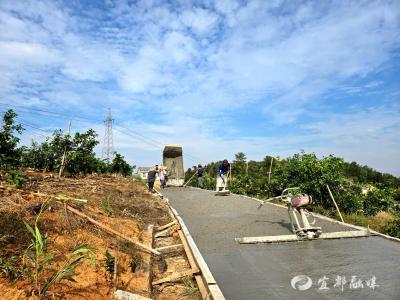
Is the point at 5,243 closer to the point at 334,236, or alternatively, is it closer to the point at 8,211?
the point at 8,211

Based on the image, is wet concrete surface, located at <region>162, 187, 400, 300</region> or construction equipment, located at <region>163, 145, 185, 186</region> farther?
construction equipment, located at <region>163, 145, 185, 186</region>

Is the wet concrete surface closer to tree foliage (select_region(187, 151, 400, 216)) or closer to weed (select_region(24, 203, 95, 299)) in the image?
weed (select_region(24, 203, 95, 299))

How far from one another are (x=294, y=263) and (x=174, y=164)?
22.4m

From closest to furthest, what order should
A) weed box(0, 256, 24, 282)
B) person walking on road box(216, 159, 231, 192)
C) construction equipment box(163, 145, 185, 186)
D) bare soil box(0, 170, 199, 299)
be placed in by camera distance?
weed box(0, 256, 24, 282) < bare soil box(0, 170, 199, 299) < person walking on road box(216, 159, 231, 192) < construction equipment box(163, 145, 185, 186)

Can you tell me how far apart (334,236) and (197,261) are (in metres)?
3.95

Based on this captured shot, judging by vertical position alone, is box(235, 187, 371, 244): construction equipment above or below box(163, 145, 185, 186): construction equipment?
below

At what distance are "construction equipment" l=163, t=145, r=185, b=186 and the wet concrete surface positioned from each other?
17.6 meters

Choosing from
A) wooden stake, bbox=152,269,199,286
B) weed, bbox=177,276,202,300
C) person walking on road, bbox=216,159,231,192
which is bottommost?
weed, bbox=177,276,202,300

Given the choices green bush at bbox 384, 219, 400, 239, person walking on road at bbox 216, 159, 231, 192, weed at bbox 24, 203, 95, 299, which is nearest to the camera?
weed at bbox 24, 203, 95, 299

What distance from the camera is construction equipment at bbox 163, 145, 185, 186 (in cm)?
2847

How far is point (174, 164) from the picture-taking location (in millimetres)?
28953

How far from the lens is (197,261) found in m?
7.06

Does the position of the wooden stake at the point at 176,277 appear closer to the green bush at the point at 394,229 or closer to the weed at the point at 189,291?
the weed at the point at 189,291

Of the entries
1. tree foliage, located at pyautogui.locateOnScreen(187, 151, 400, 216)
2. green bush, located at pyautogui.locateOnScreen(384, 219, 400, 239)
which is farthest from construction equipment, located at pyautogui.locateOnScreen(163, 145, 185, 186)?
green bush, located at pyautogui.locateOnScreen(384, 219, 400, 239)
